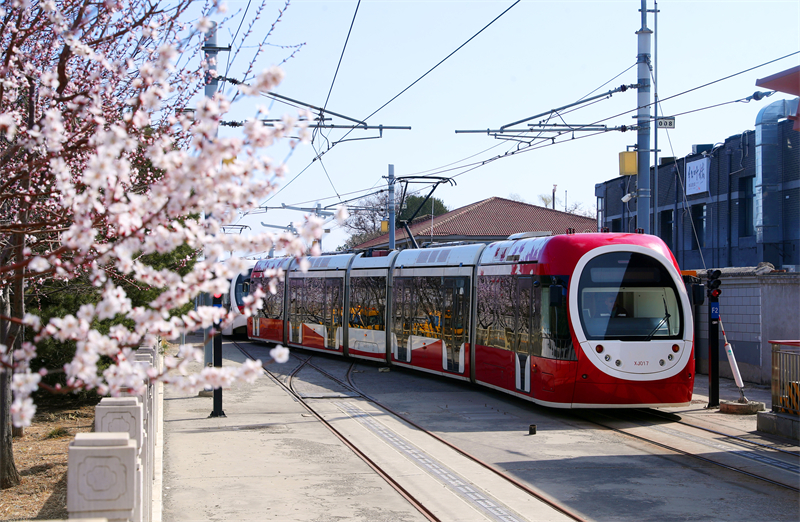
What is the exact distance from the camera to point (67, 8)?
6.43 m

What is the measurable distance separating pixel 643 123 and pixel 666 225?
21331 millimetres

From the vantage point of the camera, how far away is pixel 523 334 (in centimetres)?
1395

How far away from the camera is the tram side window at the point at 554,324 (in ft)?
41.9

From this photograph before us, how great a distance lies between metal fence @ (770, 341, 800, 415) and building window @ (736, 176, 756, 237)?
21.4 meters

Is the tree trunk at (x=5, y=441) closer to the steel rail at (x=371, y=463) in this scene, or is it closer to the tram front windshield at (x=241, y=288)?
the steel rail at (x=371, y=463)

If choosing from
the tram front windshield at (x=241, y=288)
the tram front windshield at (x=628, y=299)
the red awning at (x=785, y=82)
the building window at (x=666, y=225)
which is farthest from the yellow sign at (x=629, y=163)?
the tram front windshield at (x=241, y=288)

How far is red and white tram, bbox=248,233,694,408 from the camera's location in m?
12.7

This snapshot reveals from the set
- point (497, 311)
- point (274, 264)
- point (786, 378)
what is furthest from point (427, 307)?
point (274, 264)

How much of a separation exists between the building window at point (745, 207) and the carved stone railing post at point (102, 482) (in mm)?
30663

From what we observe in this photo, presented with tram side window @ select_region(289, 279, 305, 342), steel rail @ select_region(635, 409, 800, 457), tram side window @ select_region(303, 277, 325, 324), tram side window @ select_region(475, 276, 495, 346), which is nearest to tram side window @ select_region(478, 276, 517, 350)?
tram side window @ select_region(475, 276, 495, 346)

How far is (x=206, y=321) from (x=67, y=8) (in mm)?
3762

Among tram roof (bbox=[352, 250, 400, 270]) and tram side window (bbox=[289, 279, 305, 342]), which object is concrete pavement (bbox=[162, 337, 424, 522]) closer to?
tram roof (bbox=[352, 250, 400, 270])

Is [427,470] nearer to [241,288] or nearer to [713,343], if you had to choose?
[713,343]

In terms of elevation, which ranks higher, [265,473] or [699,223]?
[699,223]
